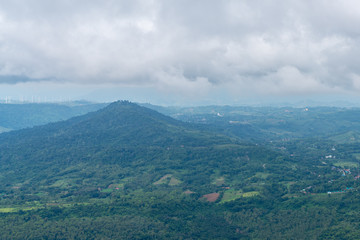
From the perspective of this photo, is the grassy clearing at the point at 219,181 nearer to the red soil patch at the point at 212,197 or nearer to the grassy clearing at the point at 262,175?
the grassy clearing at the point at 262,175

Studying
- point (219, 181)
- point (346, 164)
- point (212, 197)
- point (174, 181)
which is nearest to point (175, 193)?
point (212, 197)

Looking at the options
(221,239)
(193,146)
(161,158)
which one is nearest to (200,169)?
(161,158)

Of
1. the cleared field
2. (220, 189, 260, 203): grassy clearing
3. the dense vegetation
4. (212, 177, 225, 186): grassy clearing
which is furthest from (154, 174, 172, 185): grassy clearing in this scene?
the cleared field

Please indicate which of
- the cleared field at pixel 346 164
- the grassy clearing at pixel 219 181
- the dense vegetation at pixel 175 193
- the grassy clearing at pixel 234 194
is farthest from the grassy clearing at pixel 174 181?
the cleared field at pixel 346 164

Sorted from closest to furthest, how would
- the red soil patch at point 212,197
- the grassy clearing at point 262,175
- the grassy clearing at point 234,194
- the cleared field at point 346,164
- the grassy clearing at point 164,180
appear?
the grassy clearing at point 234,194, the red soil patch at point 212,197, the grassy clearing at point 164,180, the grassy clearing at point 262,175, the cleared field at point 346,164

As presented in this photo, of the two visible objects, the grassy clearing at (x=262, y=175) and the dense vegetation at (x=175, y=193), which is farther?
the grassy clearing at (x=262, y=175)

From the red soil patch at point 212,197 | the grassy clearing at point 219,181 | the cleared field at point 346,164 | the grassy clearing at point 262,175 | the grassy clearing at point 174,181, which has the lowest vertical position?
the grassy clearing at point 174,181

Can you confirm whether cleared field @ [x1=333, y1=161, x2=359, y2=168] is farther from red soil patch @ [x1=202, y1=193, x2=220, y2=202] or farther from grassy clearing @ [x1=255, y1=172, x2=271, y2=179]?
red soil patch @ [x1=202, y1=193, x2=220, y2=202]

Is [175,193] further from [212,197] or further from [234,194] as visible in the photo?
[234,194]

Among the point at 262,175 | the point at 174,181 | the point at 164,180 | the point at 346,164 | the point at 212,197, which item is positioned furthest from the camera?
the point at 346,164
